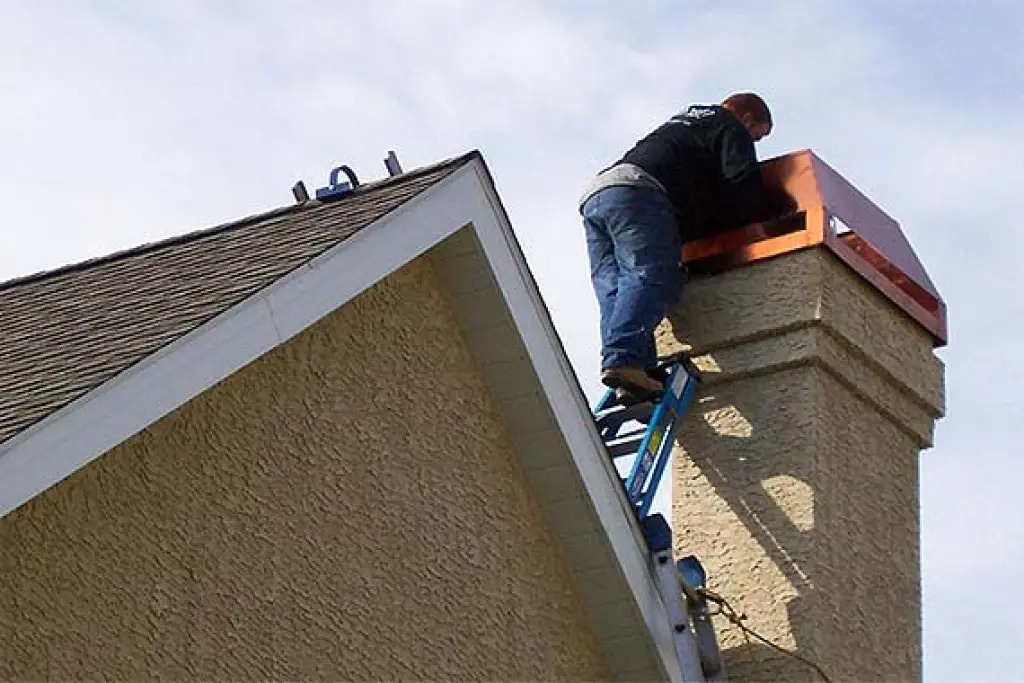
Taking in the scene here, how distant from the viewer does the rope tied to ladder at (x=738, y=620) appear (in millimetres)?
7785

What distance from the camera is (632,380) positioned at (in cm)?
827

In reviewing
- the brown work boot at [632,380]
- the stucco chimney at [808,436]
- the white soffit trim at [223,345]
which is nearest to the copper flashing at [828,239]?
the stucco chimney at [808,436]

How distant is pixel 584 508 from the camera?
7691mm

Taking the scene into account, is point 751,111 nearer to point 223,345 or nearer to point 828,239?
point 828,239

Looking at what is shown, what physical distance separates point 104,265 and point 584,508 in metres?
1.72

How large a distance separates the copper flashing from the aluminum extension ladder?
0.42 meters

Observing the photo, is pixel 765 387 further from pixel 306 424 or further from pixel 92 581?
pixel 92 581

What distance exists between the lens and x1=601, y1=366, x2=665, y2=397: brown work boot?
8273 millimetres

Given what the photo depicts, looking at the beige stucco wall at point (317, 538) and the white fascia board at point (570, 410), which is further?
the white fascia board at point (570, 410)

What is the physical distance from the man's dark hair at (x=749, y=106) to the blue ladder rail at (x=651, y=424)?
1061 millimetres

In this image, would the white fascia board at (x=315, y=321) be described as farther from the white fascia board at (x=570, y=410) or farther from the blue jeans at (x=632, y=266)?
the blue jeans at (x=632, y=266)

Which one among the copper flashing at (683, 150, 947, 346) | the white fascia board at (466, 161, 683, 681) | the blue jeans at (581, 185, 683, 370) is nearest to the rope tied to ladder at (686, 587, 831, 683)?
the white fascia board at (466, 161, 683, 681)

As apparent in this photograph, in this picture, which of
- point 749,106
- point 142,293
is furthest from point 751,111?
point 142,293

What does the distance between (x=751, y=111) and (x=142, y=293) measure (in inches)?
105
